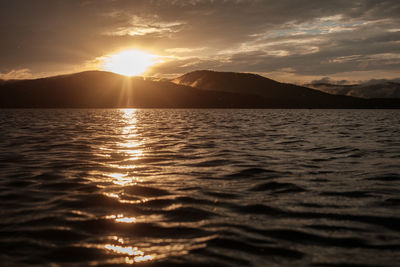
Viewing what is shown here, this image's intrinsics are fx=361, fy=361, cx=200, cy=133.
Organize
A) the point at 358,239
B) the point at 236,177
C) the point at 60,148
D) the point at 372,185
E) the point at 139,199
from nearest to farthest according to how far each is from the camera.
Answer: the point at 358,239, the point at 139,199, the point at 372,185, the point at 236,177, the point at 60,148

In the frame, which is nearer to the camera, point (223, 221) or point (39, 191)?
point (223, 221)

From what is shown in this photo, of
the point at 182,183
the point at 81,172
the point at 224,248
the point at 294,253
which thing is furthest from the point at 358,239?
the point at 81,172

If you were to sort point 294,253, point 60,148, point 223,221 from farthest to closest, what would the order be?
point 60,148 → point 223,221 → point 294,253

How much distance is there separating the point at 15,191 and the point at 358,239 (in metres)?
7.51

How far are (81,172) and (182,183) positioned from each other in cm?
360

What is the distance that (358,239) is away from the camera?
5.49 m

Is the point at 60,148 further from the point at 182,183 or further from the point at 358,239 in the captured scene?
the point at 358,239

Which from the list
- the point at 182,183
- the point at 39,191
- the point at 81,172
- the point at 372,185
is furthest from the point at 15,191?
the point at 372,185

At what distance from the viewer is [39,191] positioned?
8656 millimetres

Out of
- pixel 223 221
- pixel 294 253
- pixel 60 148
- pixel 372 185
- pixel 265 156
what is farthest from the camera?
pixel 60 148

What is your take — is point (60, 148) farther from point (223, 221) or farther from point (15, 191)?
point (223, 221)

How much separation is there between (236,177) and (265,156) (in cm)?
473

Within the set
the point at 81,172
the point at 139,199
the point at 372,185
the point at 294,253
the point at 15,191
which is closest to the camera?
the point at 294,253

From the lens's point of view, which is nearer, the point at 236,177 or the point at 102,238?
the point at 102,238
